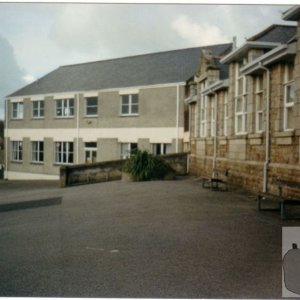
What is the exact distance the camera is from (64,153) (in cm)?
2217

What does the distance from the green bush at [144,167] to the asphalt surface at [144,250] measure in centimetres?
562

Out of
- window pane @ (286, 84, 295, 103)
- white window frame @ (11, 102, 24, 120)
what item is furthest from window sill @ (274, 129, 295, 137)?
white window frame @ (11, 102, 24, 120)

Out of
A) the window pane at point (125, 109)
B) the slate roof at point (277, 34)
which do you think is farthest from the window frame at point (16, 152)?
the window pane at point (125, 109)

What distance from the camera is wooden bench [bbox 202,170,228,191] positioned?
478 inches

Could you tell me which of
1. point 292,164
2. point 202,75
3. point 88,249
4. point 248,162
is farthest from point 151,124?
point 88,249

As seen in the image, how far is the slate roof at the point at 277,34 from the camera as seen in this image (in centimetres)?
1065

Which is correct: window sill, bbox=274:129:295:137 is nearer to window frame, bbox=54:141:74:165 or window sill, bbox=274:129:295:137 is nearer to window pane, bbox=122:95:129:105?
window frame, bbox=54:141:74:165

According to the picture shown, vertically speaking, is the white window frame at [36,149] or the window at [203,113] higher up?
the window at [203,113]

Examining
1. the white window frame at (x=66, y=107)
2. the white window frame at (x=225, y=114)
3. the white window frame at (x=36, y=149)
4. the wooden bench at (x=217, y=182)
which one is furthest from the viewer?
the white window frame at (x=66, y=107)

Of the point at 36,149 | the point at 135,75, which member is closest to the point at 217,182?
the point at 36,149

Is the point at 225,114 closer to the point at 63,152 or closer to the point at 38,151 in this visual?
the point at 38,151

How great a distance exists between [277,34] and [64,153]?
1416cm

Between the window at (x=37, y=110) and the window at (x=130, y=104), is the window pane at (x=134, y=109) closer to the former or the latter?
the window at (x=130, y=104)

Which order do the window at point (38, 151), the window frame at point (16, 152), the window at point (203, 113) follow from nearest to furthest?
the window frame at point (16, 152), the window at point (38, 151), the window at point (203, 113)
